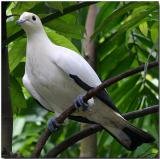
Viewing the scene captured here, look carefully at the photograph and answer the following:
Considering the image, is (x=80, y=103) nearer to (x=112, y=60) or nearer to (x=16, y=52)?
(x=16, y=52)

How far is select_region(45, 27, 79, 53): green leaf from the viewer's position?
1.45 m

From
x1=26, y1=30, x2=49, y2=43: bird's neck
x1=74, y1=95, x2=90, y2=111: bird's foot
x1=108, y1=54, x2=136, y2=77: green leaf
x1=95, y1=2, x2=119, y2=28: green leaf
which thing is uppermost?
x1=26, y1=30, x2=49, y2=43: bird's neck

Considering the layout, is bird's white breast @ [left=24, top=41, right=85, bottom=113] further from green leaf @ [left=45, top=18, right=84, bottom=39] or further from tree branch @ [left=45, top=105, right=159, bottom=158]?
tree branch @ [left=45, top=105, right=159, bottom=158]

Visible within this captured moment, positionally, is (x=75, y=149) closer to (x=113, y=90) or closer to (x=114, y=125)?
(x=113, y=90)

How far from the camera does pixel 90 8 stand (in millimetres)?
1936

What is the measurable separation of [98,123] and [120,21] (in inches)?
20.7

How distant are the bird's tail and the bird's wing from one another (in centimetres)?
16

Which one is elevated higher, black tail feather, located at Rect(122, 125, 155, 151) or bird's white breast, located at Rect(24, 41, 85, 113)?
bird's white breast, located at Rect(24, 41, 85, 113)

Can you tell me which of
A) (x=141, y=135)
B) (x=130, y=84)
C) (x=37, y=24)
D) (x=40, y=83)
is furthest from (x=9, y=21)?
(x=130, y=84)

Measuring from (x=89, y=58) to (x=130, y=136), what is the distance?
0.39 meters

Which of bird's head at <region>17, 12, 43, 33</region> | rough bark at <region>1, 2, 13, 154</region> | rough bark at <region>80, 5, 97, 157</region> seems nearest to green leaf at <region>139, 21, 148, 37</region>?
rough bark at <region>80, 5, 97, 157</region>

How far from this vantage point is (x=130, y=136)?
1.52m

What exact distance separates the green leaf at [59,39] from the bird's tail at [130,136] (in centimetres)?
29

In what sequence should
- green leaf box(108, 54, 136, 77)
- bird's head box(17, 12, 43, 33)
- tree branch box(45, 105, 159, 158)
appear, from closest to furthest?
1. tree branch box(45, 105, 159, 158)
2. bird's head box(17, 12, 43, 33)
3. green leaf box(108, 54, 136, 77)
